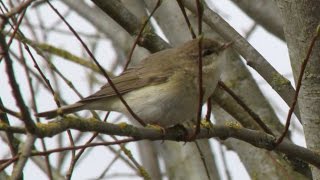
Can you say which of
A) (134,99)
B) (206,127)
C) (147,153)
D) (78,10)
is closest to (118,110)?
(134,99)

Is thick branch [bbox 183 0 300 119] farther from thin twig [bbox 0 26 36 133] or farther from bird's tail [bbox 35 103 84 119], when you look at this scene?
thin twig [bbox 0 26 36 133]

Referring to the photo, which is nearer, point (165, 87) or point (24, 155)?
point (24, 155)

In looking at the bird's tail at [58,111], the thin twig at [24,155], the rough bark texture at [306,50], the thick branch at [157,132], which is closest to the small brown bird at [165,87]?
the bird's tail at [58,111]

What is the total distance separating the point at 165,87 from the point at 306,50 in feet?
2.59

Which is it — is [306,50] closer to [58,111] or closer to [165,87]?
[165,87]

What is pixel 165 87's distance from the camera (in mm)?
3469

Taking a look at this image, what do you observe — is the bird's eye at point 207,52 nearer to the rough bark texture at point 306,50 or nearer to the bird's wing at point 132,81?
the bird's wing at point 132,81

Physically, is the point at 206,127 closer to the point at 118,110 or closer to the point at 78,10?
the point at 118,110

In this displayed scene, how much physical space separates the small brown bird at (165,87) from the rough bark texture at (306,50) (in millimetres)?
442

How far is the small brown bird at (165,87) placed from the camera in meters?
3.38

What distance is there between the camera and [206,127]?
288 centimetres

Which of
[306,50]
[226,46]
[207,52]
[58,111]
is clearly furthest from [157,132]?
[207,52]

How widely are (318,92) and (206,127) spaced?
2.13 feet

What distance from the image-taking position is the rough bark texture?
3.09 metres
